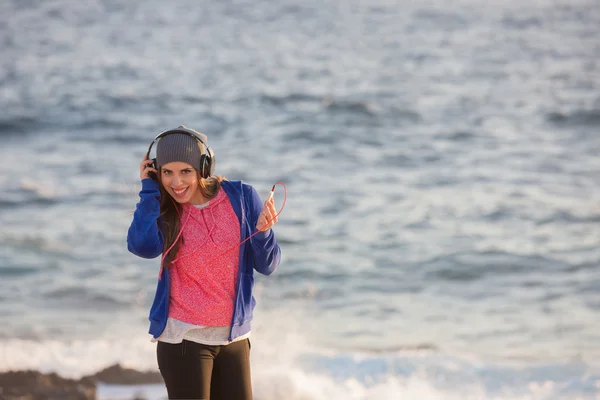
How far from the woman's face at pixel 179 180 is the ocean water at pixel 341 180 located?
1.91ft

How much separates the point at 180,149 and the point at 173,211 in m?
Result: 0.28

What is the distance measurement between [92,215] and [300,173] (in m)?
3.46

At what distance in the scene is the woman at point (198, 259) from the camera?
11.2 feet

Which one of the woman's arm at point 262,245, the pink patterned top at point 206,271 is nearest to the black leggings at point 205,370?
the pink patterned top at point 206,271

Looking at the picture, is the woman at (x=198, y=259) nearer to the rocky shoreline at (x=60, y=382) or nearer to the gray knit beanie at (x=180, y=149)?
the gray knit beanie at (x=180, y=149)

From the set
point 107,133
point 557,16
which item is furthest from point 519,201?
point 557,16

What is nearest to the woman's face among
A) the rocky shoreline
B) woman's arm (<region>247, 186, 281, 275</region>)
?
woman's arm (<region>247, 186, 281, 275</region>)

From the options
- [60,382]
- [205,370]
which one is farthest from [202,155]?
[60,382]

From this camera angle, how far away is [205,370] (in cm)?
341

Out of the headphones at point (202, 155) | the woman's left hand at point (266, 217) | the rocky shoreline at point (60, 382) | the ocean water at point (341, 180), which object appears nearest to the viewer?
the woman's left hand at point (266, 217)

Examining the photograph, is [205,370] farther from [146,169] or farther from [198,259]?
[146,169]

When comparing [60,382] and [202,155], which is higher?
[202,155]

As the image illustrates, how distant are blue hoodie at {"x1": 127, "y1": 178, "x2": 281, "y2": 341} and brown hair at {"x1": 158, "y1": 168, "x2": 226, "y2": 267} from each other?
3 centimetres

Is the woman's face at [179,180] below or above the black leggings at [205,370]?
above
